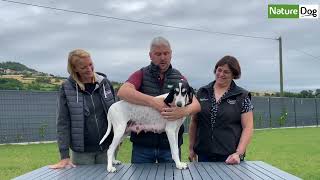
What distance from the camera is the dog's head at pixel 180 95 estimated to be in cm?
403

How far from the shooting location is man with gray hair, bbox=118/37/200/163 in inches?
163

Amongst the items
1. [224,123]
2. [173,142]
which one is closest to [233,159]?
[224,123]

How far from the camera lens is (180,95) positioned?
404 cm

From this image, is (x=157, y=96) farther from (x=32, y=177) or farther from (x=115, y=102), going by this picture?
(x=32, y=177)

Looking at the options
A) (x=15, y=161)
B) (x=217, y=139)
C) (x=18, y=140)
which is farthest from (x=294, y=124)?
(x=217, y=139)

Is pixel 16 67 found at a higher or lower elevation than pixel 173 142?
higher

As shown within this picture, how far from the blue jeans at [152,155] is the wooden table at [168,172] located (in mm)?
169

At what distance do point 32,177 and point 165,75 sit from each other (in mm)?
1433

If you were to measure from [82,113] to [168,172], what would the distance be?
104 cm

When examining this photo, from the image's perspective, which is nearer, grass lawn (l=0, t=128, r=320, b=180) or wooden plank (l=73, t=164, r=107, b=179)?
wooden plank (l=73, t=164, r=107, b=179)

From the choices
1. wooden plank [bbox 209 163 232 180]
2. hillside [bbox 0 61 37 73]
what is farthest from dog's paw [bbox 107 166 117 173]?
hillside [bbox 0 61 37 73]

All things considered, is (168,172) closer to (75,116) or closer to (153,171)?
(153,171)

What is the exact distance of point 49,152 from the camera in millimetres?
12352

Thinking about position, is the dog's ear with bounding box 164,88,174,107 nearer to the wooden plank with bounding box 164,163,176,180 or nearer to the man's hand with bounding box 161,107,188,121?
the man's hand with bounding box 161,107,188,121
